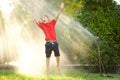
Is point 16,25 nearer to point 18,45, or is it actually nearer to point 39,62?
point 18,45

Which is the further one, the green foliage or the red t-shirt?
the green foliage

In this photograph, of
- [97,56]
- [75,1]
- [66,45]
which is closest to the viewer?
[97,56]

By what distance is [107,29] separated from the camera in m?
15.1

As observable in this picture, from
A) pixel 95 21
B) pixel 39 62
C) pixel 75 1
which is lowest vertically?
pixel 39 62

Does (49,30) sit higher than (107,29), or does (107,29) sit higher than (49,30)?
(107,29)

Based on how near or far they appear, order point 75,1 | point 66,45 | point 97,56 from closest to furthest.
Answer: point 97,56, point 66,45, point 75,1

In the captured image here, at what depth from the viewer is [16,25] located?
58.6ft

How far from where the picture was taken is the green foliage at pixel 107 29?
1491 centimetres

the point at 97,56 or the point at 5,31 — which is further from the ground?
the point at 5,31

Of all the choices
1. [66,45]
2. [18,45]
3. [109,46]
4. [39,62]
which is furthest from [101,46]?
[18,45]

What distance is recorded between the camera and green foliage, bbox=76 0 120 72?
587 inches

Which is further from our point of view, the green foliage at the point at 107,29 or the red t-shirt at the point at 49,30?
the green foliage at the point at 107,29

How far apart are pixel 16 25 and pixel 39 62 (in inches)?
80.0

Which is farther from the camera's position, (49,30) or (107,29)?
(107,29)
